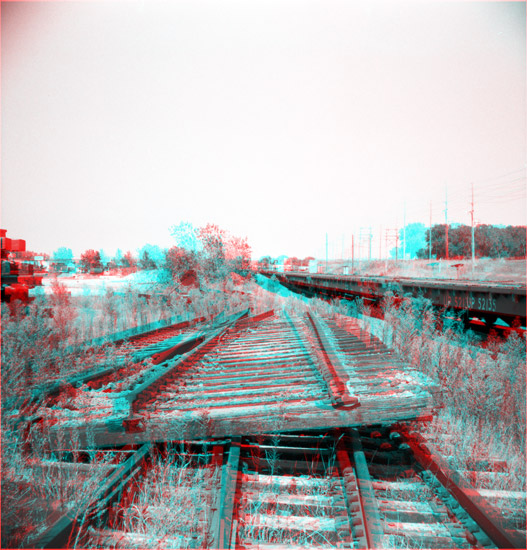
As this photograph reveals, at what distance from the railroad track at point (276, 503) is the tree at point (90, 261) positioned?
516 cm

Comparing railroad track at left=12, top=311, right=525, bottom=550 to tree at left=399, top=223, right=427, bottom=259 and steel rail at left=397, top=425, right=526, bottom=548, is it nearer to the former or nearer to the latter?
steel rail at left=397, top=425, right=526, bottom=548

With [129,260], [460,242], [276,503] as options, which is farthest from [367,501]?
[460,242]

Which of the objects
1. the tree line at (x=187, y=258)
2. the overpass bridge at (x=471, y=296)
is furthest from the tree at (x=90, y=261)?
the overpass bridge at (x=471, y=296)

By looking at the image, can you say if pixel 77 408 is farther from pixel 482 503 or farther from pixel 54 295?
pixel 54 295

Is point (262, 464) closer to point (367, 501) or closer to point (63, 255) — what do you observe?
point (367, 501)

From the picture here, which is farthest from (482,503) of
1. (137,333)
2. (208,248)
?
(208,248)

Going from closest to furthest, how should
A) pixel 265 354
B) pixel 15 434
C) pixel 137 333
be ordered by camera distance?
1. pixel 15 434
2. pixel 265 354
3. pixel 137 333

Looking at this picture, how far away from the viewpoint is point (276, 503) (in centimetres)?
208

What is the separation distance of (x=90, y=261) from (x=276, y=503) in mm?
6642

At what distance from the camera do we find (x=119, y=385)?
11.9ft

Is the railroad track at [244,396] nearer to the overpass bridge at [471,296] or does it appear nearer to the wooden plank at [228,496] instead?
the wooden plank at [228,496]

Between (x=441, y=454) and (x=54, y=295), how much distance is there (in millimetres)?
7148

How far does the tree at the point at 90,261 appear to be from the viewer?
6.57 meters

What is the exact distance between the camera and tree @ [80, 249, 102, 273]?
657 centimetres
